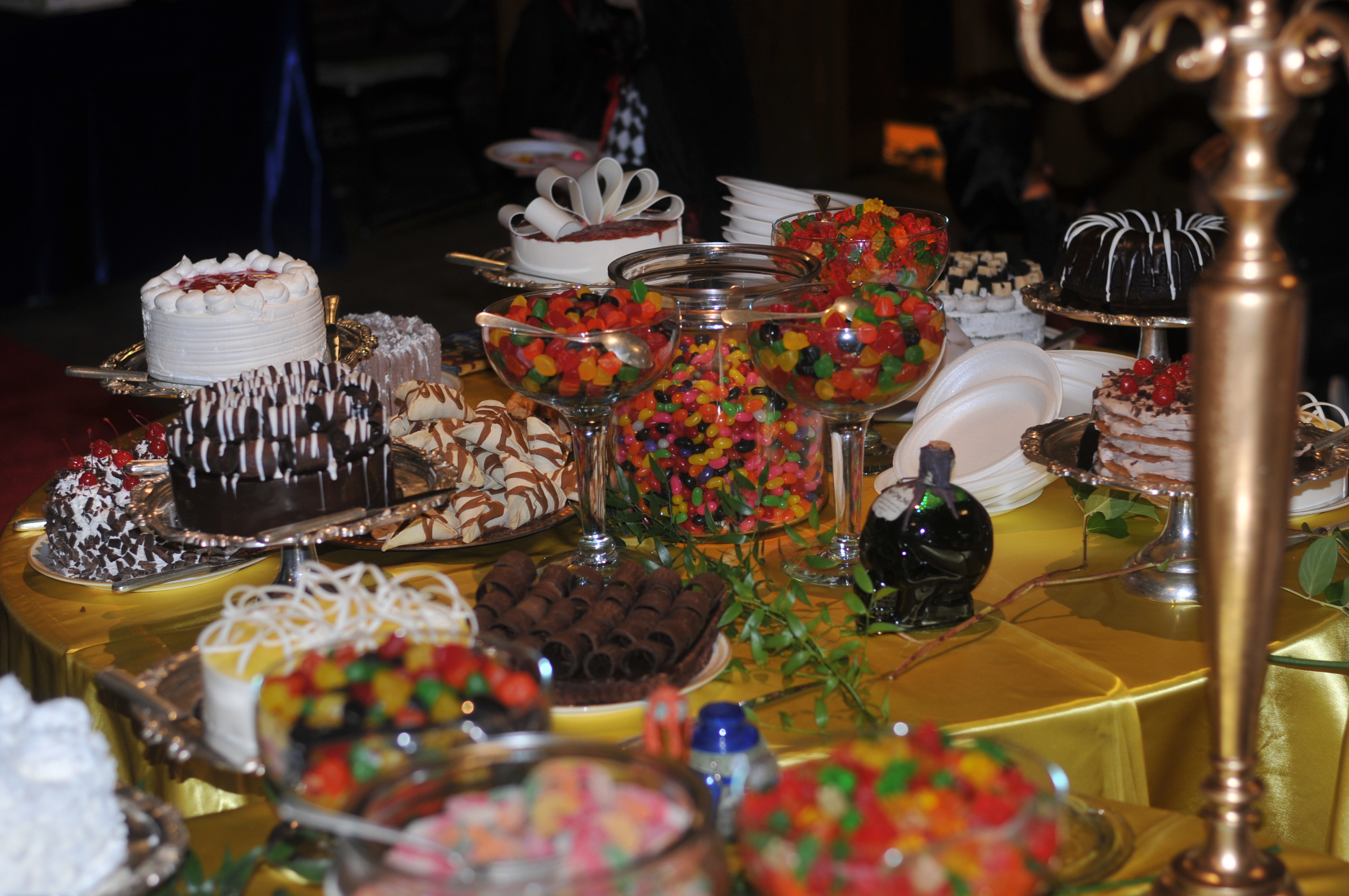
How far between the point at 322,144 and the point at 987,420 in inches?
214

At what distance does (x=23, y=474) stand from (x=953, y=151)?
3220 mm

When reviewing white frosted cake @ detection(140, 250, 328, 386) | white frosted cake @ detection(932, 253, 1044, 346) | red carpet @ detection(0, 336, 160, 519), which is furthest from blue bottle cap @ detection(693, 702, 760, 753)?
red carpet @ detection(0, 336, 160, 519)

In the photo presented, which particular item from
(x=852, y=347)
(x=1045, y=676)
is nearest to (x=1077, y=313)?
(x=852, y=347)

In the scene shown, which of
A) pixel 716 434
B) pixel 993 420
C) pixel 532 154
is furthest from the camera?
pixel 532 154

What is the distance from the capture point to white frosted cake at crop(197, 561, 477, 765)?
1.05 metres

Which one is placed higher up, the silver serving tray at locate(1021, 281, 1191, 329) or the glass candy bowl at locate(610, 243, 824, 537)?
the silver serving tray at locate(1021, 281, 1191, 329)

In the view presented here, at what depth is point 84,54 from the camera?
5.79 meters

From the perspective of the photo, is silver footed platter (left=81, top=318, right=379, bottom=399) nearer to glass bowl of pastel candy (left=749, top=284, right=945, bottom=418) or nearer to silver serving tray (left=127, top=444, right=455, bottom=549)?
silver serving tray (left=127, top=444, right=455, bottom=549)

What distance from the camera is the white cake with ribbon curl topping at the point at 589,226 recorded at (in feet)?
7.27

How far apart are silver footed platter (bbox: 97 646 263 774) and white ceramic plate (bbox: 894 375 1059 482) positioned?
101 cm

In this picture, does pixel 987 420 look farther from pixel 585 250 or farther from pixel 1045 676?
pixel 585 250

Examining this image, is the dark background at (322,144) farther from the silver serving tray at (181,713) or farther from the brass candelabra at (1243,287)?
the brass candelabra at (1243,287)

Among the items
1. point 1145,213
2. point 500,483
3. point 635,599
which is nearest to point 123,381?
point 500,483

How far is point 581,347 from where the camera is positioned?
1.48 meters
